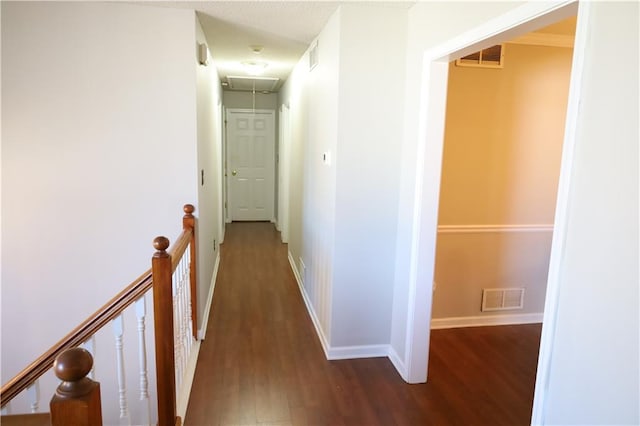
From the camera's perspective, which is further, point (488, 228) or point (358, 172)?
point (488, 228)

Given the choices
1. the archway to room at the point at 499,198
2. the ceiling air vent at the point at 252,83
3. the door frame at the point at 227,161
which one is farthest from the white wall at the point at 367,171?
the door frame at the point at 227,161

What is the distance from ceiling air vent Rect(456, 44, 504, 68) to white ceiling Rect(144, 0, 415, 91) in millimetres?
777

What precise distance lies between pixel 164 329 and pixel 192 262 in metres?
1.07

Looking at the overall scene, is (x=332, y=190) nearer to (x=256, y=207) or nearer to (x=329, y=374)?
(x=329, y=374)

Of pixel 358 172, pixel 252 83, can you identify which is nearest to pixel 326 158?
pixel 358 172

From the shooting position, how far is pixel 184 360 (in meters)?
2.56

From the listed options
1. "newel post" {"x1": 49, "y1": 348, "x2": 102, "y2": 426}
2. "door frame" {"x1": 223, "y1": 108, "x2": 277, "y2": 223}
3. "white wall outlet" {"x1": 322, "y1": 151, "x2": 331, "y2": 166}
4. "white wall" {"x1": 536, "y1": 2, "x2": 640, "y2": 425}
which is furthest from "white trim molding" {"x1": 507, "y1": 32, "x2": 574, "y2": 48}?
"door frame" {"x1": 223, "y1": 108, "x2": 277, "y2": 223}

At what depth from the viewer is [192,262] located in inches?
118

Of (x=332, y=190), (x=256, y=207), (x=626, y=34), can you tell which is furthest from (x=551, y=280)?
(x=256, y=207)

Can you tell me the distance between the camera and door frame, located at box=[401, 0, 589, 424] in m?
1.42

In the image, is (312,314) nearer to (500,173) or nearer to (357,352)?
(357,352)

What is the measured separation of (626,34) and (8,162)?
10.8 feet

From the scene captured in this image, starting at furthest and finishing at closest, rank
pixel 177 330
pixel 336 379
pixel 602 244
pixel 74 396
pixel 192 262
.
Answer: pixel 192 262, pixel 336 379, pixel 177 330, pixel 602 244, pixel 74 396

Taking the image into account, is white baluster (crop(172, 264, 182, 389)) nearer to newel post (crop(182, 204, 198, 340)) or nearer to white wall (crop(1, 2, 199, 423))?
newel post (crop(182, 204, 198, 340))
